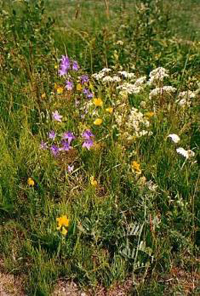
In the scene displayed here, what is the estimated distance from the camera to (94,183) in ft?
8.30

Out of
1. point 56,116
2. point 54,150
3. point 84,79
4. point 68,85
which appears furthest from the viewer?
point 84,79

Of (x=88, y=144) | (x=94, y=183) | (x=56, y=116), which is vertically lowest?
(x=94, y=183)

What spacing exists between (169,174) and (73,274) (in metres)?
0.71

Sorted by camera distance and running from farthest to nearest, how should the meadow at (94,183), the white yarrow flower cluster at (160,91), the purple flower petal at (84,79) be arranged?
the purple flower petal at (84,79) < the white yarrow flower cluster at (160,91) < the meadow at (94,183)

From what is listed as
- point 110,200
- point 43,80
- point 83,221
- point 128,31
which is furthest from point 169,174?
point 128,31

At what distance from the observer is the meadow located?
2.26 metres

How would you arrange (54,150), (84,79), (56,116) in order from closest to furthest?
(54,150)
(56,116)
(84,79)

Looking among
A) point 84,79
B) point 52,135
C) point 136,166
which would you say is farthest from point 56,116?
point 136,166

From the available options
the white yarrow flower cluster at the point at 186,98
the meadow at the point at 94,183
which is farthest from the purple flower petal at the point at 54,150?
the white yarrow flower cluster at the point at 186,98

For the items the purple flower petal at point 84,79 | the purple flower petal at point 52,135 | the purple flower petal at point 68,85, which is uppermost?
the purple flower petal at point 68,85

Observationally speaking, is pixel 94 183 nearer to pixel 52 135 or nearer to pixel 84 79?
pixel 52 135

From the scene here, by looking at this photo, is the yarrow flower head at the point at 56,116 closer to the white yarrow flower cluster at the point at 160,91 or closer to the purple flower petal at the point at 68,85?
the purple flower petal at the point at 68,85

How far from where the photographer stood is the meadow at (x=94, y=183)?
2.26 meters

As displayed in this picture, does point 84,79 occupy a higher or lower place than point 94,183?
higher
